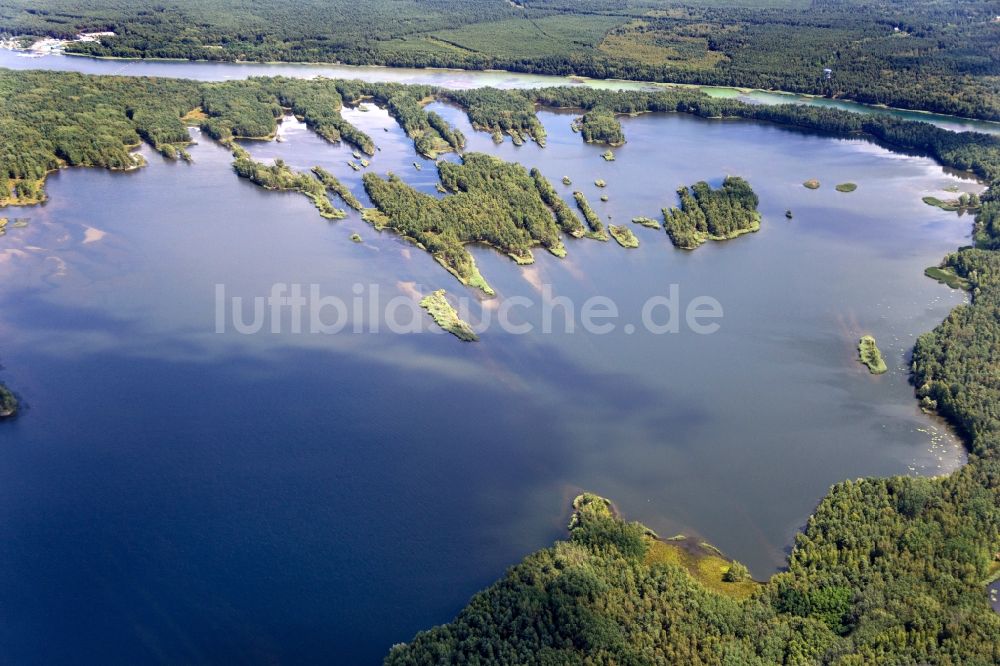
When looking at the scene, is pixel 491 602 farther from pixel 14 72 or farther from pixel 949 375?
pixel 14 72

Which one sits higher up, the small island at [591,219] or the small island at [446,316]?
the small island at [591,219]

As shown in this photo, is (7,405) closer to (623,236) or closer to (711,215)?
(623,236)

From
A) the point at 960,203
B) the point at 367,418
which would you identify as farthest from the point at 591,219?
the point at 960,203

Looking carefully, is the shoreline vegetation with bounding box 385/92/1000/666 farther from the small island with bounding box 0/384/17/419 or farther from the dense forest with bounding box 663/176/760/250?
the dense forest with bounding box 663/176/760/250

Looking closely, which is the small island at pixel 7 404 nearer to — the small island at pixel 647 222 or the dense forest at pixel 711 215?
the small island at pixel 647 222

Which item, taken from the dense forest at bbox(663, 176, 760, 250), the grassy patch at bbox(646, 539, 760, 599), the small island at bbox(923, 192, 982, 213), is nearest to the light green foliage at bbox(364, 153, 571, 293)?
the dense forest at bbox(663, 176, 760, 250)

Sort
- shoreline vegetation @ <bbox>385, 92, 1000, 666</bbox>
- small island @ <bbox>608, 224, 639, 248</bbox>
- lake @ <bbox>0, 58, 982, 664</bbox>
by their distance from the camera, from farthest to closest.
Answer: small island @ <bbox>608, 224, 639, 248</bbox>
lake @ <bbox>0, 58, 982, 664</bbox>
shoreline vegetation @ <bbox>385, 92, 1000, 666</bbox>

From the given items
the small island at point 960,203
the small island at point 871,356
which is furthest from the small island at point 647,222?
the small island at point 960,203

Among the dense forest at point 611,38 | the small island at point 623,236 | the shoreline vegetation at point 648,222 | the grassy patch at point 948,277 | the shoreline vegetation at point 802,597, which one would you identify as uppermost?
the dense forest at point 611,38
